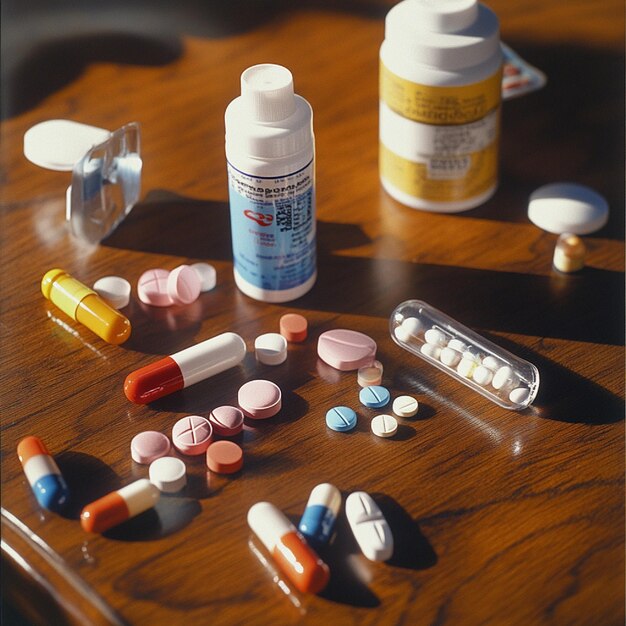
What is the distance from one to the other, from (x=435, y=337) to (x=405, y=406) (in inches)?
3.7

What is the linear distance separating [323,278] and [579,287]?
0.91 ft

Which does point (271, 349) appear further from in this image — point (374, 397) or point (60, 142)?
point (60, 142)

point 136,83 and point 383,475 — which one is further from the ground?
point 136,83

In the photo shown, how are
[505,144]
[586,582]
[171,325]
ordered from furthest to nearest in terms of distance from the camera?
[505,144] < [171,325] < [586,582]

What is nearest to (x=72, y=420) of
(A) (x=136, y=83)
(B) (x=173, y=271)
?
(B) (x=173, y=271)

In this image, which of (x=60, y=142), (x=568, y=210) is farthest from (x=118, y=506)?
(x=568, y=210)

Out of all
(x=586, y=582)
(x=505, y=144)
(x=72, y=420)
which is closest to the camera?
(x=586, y=582)

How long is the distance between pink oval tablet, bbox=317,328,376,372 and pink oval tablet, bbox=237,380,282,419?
0.07 meters

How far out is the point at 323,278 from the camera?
1089mm

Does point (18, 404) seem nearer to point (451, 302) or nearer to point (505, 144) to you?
point (451, 302)

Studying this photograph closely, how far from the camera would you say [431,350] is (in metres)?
0.98

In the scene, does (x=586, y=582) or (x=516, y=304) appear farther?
(x=516, y=304)

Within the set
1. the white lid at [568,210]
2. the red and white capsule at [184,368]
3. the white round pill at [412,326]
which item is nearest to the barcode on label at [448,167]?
the white lid at [568,210]

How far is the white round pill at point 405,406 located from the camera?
92 cm
